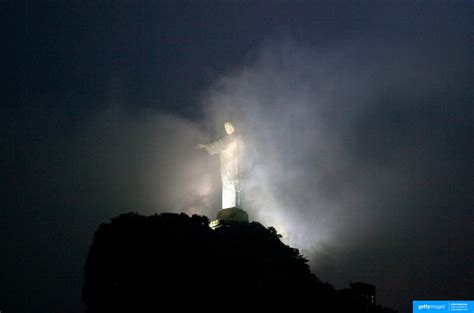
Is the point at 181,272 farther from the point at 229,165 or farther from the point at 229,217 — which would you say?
the point at 229,165

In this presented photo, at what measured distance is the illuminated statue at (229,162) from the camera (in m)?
46.1

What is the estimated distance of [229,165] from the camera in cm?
4769

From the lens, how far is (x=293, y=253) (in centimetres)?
4200

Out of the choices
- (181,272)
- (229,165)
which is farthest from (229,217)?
(181,272)

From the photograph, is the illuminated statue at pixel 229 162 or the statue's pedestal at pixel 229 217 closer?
the statue's pedestal at pixel 229 217

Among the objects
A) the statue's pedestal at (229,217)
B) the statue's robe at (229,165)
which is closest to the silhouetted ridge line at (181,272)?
the statue's pedestal at (229,217)

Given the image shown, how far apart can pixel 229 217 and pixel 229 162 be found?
613 cm

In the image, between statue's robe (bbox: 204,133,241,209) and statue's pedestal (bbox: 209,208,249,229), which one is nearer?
statue's pedestal (bbox: 209,208,249,229)

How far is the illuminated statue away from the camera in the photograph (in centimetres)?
4612

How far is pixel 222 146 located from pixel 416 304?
24.7 m

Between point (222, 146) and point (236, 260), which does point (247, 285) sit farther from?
point (222, 146)

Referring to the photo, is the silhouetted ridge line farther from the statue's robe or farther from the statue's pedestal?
the statue's robe

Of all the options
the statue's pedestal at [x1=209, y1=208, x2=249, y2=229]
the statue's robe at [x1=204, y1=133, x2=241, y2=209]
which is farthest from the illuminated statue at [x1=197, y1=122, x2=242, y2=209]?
the statue's pedestal at [x1=209, y1=208, x2=249, y2=229]

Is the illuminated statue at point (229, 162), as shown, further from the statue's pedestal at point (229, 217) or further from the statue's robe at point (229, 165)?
the statue's pedestal at point (229, 217)
